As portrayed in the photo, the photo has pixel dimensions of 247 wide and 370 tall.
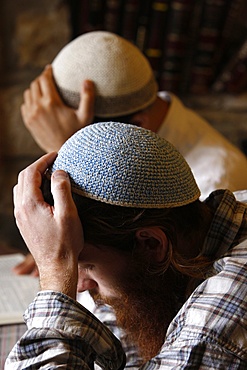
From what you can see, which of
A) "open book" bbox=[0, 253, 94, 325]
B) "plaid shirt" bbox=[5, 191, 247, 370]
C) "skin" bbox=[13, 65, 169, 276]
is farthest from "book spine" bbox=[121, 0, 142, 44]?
"plaid shirt" bbox=[5, 191, 247, 370]

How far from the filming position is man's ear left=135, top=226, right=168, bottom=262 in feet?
2.83

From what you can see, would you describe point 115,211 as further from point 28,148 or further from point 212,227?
point 28,148

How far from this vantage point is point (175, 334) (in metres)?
0.80

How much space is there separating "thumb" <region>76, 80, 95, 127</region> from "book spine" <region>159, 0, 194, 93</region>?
68 centimetres

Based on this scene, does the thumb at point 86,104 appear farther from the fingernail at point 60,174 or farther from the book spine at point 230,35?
the book spine at point 230,35

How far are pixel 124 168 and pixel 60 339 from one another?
9.0 inches

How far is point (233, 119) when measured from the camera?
2111 mm

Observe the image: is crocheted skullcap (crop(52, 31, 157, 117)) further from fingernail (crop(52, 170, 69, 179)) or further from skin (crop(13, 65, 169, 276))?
fingernail (crop(52, 170, 69, 179))

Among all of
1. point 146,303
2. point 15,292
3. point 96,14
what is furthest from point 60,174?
point 96,14

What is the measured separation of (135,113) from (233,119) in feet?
2.57

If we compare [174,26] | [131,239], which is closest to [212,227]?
[131,239]

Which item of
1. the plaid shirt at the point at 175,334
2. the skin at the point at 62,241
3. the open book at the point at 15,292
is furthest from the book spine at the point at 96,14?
the plaid shirt at the point at 175,334

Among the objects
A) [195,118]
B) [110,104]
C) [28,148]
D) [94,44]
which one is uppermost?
[94,44]

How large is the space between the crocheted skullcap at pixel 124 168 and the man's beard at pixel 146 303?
0.12m
